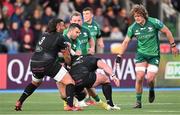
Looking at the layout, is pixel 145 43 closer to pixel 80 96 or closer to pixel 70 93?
pixel 80 96

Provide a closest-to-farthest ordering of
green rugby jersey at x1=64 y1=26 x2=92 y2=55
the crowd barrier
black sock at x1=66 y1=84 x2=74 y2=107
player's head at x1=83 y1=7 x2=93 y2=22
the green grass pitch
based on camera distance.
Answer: the green grass pitch → black sock at x1=66 y1=84 x2=74 y2=107 → green rugby jersey at x1=64 y1=26 x2=92 y2=55 → player's head at x1=83 y1=7 x2=93 y2=22 → the crowd barrier

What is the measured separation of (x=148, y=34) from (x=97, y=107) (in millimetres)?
1962

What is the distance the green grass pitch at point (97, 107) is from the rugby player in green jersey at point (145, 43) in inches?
26.6

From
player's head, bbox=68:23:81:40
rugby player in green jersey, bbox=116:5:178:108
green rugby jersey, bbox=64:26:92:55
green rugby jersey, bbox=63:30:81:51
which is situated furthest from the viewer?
green rugby jersey, bbox=64:26:92:55

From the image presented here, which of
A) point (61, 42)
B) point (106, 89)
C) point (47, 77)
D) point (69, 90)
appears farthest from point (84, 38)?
point (47, 77)

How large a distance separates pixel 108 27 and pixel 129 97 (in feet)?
24.3

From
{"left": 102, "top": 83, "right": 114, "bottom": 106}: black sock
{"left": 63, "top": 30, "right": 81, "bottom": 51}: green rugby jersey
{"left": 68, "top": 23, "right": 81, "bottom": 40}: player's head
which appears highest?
{"left": 68, "top": 23, "right": 81, "bottom": 40}: player's head

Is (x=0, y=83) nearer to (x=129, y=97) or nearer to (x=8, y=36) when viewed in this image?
(x=8, y=36)

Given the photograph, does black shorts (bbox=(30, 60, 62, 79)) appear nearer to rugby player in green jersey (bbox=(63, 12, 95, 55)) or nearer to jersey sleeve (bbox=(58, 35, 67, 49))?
jersey sleeve (bbox=(58, 35, 67, 49))

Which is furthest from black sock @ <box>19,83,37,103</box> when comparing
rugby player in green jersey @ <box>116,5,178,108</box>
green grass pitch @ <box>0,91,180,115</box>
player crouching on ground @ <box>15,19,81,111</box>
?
rugby player in green jersey @ <box>116,5,178,108</box>

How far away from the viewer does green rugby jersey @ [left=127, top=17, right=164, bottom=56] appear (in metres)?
16.2

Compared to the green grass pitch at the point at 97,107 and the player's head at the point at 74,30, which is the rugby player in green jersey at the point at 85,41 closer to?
the green grass pitch at the point at 97,107

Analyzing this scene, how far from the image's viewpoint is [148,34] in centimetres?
1631

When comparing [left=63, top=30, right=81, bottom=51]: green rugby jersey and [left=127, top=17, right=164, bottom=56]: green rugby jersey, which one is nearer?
[left=63, top=30, right=81, bottom=51]: green rugby jersey
